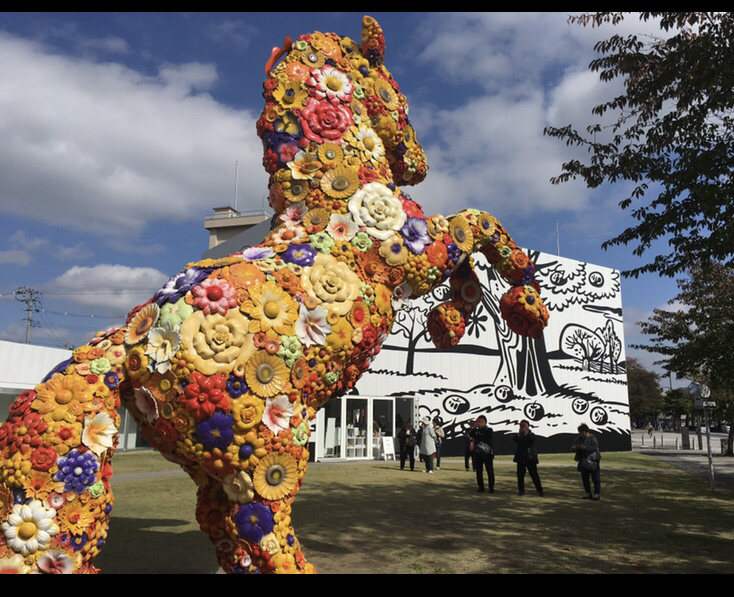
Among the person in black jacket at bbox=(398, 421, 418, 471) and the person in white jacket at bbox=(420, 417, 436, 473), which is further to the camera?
the person in black jacket at bbox=(398, 421, 418, 471)

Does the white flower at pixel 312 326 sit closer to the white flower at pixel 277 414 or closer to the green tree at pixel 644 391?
the white flower at pixel 277 414

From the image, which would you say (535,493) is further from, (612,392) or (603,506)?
(612,392)

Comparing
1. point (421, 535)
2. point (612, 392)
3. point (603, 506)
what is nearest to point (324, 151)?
point (421, 535)

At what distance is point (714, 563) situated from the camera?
5.50 meters

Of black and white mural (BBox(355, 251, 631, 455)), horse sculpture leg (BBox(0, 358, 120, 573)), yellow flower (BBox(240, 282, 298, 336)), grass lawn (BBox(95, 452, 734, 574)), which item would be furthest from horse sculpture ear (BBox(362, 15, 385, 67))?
black and white mural (BBox(355, 251, 631, 455))

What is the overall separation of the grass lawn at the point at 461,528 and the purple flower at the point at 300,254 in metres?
2.88

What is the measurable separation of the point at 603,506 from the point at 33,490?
26.9ft

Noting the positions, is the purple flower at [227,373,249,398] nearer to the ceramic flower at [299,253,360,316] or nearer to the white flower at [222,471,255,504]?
the white flower at [222,471,255,504]

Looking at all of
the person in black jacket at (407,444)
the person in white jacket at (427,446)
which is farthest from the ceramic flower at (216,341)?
the person in black jacket at (407,444)

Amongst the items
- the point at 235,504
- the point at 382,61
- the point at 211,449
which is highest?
the point at 382,61

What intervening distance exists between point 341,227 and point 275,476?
5.90 ft

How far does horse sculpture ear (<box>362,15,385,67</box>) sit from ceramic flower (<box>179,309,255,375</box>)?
9.12ft

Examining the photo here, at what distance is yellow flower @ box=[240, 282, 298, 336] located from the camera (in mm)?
3586
